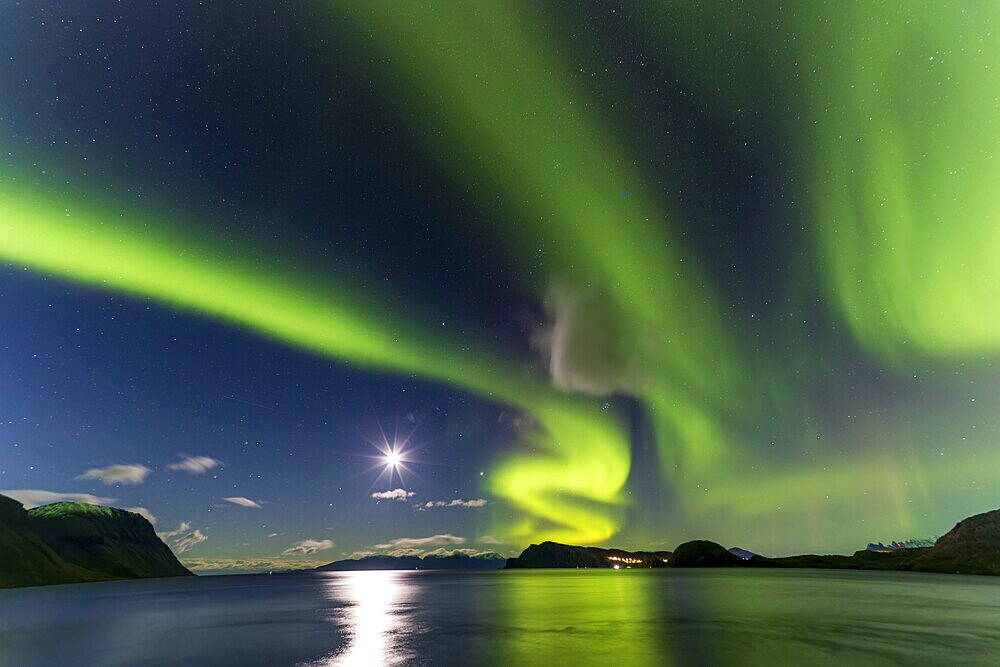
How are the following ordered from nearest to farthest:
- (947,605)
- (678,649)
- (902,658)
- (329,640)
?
(902,658), (678,649), (329,640), (947,605)

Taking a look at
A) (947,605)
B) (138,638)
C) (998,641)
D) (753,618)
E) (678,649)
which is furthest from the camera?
(947,605)

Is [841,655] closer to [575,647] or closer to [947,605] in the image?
[575,647]

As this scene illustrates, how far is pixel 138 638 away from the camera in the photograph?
225 feet

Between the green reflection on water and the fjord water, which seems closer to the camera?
the green reflection on water

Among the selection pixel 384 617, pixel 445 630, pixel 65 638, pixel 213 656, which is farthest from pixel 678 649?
pixel 65 638

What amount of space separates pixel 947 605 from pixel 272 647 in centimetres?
12685

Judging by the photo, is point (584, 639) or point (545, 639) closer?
point (584, 639)

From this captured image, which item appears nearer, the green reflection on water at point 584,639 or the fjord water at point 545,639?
the green reflection on water at point 584,639

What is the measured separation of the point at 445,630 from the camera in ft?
227

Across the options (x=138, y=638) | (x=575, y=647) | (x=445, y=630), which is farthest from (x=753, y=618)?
(x=138, y=638)

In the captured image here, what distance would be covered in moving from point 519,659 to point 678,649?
16.2 metres

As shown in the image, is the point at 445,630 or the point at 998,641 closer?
the point at 998,641

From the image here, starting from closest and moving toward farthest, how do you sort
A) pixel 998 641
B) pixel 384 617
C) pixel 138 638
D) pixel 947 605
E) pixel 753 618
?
pixel 998 641 < pixel 138 638 < pixel 753 618 < pixel 384 617 < pixel 947 605

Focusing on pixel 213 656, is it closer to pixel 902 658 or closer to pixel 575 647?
pixel 575 647
